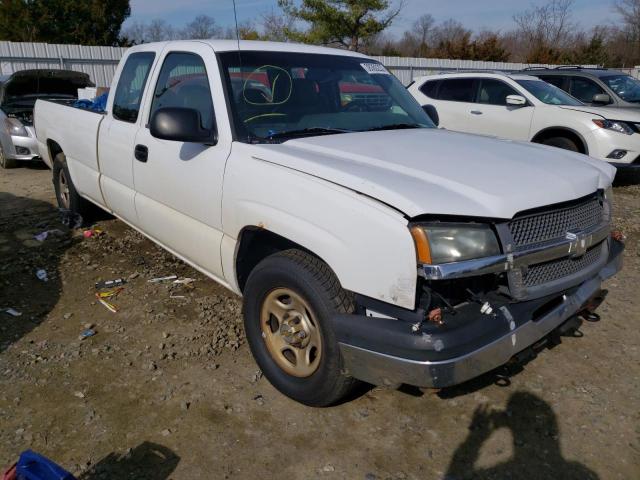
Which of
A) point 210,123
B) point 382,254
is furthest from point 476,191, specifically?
point 210,123

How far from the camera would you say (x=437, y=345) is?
2.18 m

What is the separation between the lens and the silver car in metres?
9.20

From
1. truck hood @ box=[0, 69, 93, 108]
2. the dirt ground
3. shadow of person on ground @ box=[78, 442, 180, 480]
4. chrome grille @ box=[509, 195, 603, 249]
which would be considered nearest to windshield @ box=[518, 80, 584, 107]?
the dirt ground

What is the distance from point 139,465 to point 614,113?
326 inches

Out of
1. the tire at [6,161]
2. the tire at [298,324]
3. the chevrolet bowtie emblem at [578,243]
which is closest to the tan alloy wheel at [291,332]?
the tire at [298,324]

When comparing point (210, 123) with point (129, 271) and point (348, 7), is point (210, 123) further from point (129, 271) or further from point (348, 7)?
point (348, 7)

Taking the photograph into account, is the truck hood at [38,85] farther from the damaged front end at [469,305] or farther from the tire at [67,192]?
the damaged front end at [469,305]

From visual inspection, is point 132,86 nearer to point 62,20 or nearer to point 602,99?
point 602,99

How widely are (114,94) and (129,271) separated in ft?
5.22

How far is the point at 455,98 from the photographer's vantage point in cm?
953

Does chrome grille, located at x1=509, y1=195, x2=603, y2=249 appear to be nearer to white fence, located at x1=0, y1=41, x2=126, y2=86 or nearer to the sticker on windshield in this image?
the sticker on windshield

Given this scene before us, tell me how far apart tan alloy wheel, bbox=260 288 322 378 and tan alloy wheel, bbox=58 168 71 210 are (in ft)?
13.1

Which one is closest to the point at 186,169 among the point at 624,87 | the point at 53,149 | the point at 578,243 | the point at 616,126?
the point at 578,243

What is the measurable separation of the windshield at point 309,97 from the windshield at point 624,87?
24.9 feet
